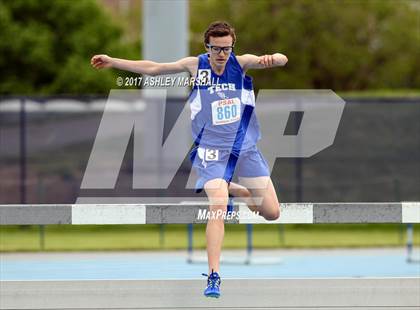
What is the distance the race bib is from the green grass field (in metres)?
8.65

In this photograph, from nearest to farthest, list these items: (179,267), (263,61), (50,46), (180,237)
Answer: (263,61) → (179,267) → (180,237) → (50,46)

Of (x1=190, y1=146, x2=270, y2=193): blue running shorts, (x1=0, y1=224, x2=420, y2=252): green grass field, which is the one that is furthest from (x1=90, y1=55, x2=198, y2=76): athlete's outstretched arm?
(x1=0, y1=224, x2=420, y2=252): green grass field

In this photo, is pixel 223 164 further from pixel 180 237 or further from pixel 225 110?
pixel 180 237

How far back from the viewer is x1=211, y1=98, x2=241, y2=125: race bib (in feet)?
27.5

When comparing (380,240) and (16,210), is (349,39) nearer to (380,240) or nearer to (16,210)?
(380,240)

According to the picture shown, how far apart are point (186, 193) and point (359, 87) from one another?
31.1 meters

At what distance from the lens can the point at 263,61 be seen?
8109 millimetres

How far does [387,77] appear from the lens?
1885 inches

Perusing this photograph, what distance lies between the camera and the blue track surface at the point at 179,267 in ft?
37.8
